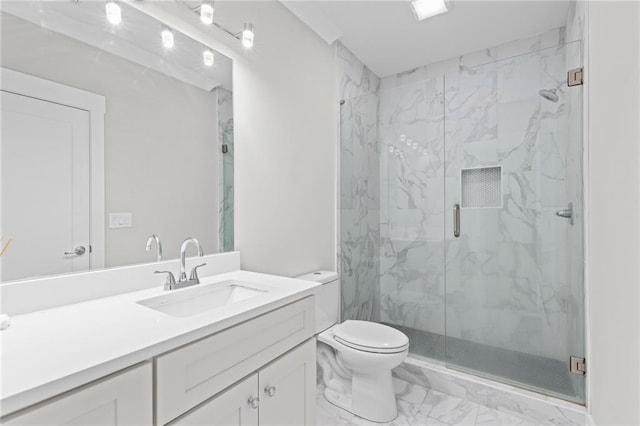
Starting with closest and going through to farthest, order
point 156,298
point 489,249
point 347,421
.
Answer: point 156,298, point 347,421, point 489,249

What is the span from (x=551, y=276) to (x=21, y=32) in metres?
2.80

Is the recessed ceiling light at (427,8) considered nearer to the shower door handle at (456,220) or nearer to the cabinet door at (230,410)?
the shower door handle at (456,220)

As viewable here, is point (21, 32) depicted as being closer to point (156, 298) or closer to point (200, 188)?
point (200, 188)

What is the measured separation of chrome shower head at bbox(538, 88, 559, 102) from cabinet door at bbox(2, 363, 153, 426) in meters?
2.53

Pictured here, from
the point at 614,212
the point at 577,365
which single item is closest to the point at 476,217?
the point at 577,365

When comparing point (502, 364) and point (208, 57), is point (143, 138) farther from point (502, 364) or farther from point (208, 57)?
point (502, 364)

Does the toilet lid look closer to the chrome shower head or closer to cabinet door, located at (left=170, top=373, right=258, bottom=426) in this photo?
cabinet door, located at (left=170, top=373, right=258, bottom=426)

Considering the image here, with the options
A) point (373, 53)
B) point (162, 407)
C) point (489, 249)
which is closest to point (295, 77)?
point (373, 53)

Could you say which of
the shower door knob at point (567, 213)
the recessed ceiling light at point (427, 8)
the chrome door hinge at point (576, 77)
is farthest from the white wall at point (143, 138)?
the shower door knob at point (567, 213)

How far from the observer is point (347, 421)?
1.78 metres

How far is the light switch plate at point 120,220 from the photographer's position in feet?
3.93

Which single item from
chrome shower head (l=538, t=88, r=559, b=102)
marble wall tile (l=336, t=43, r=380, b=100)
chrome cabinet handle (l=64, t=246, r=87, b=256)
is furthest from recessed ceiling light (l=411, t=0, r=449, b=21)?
chrome cabinet handle (l=64, t=246, r=87, b=256)

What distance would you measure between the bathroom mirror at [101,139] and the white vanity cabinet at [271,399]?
66cm

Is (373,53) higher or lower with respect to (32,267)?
higher
